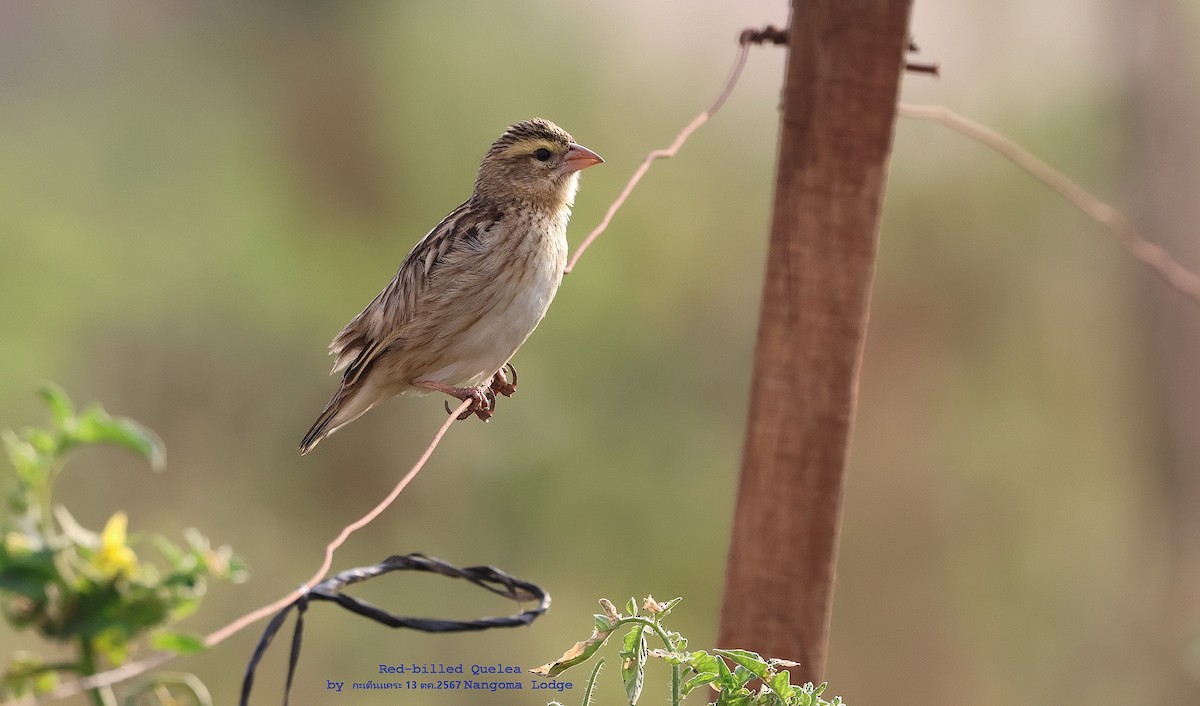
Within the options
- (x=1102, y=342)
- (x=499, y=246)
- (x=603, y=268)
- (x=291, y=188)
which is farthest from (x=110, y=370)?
(x=1102, y=342)

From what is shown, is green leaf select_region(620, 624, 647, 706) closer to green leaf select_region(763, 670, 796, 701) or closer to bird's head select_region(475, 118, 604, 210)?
green leaf select_region(763, 670, 796, 701)

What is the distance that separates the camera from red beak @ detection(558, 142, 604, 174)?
3.87m

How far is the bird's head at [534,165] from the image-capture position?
3818 mm

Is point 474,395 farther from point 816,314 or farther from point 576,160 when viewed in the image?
point 816,314

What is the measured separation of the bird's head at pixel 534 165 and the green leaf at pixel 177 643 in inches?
108

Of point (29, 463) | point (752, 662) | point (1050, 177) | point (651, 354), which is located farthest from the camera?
point (651, 354)

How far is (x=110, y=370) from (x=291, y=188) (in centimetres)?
204

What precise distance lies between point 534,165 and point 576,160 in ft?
0.44

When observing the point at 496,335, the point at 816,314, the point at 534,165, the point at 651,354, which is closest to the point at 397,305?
the point at 496,335

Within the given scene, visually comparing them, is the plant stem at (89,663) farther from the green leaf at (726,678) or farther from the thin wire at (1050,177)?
the thin wire at (1050,177)

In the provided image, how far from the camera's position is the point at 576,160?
3.88m

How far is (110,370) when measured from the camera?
923 centimetres

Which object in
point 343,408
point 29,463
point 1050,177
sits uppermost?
point 1050,177

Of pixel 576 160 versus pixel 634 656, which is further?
pixel 576 160
